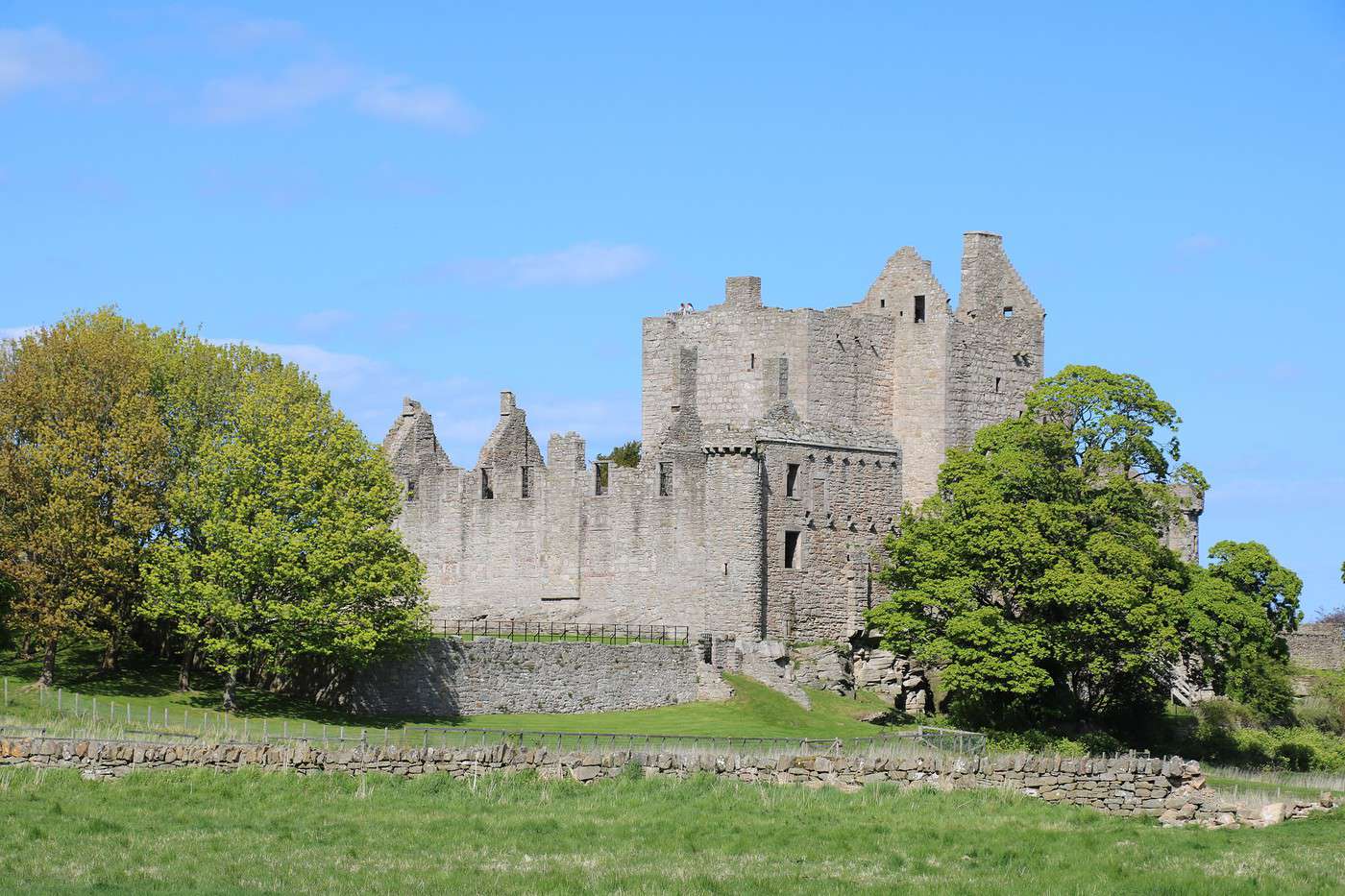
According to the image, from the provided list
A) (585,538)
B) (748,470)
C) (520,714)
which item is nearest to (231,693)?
(520,714)

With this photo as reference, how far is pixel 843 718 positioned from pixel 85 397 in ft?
83.9

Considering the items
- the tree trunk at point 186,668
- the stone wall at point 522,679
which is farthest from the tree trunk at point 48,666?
the stone wall at point 522,679

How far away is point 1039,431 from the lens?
65000 millimetres

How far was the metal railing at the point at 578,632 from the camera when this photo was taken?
68.6m

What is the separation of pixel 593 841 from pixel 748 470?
35467 millimetres

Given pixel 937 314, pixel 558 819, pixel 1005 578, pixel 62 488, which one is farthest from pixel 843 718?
pixel 558 819

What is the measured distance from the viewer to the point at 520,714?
6425cm

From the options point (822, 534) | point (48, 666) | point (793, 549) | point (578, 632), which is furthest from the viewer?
point (822, 534)

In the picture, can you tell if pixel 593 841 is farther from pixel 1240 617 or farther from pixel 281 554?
pixel 1240 617

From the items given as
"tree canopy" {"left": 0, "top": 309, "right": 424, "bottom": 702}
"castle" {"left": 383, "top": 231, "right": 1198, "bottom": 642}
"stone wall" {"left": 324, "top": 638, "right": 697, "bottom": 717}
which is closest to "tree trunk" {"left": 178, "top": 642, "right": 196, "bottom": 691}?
"tree canopy" {"left": 0, "top": 309, "right": 424, "bottom": 702}

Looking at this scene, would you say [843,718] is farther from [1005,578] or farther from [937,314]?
[937,314]

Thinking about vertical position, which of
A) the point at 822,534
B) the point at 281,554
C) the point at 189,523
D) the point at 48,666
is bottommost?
the point at 48,666

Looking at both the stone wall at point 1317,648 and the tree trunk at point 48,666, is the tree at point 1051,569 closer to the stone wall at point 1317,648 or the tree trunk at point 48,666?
the stone wall at point 1317,648

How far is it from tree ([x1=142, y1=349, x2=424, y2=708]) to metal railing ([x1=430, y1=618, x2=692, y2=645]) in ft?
18.6
